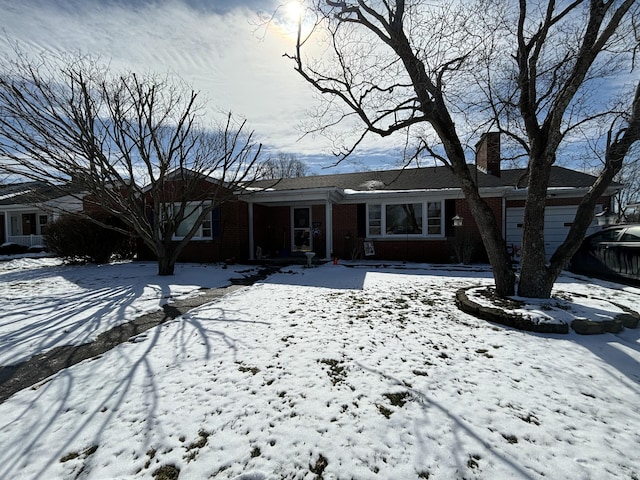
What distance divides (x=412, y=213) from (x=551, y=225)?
538cm

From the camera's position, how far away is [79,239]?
11.1 meters

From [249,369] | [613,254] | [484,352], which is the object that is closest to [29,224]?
[249,369]

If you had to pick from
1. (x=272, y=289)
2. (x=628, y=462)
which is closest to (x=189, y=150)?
(x=272, y=289)

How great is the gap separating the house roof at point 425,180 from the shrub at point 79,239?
19.6 feet

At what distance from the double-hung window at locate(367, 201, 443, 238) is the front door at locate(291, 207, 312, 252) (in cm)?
309

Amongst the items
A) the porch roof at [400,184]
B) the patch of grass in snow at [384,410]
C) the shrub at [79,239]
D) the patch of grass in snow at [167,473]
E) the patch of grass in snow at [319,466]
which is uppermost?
the porch roof at [400,184]

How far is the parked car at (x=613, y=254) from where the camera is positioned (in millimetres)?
6660

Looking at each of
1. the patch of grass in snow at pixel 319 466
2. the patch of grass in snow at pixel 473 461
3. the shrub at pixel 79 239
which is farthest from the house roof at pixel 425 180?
the patch of grass in snow at pixel 319 466

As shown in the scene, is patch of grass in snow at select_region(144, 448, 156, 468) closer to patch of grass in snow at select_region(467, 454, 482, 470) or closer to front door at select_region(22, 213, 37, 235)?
patch of grass in snow at select_region(467, 454, 482, 470)

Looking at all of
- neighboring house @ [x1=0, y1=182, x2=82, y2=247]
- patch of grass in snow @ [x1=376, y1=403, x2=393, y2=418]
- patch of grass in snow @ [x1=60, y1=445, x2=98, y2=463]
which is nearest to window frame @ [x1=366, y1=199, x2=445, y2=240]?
patch of grass in snow @ [x1=376, y1=403, x2=393, y2=418]

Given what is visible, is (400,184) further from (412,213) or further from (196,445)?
(196,445)

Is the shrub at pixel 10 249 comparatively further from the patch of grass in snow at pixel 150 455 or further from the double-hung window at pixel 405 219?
the patch of grass in snow at pixel 150 455

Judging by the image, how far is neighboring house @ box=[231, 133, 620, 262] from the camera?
11219 mm

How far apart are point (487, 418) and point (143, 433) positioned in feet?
8.43
